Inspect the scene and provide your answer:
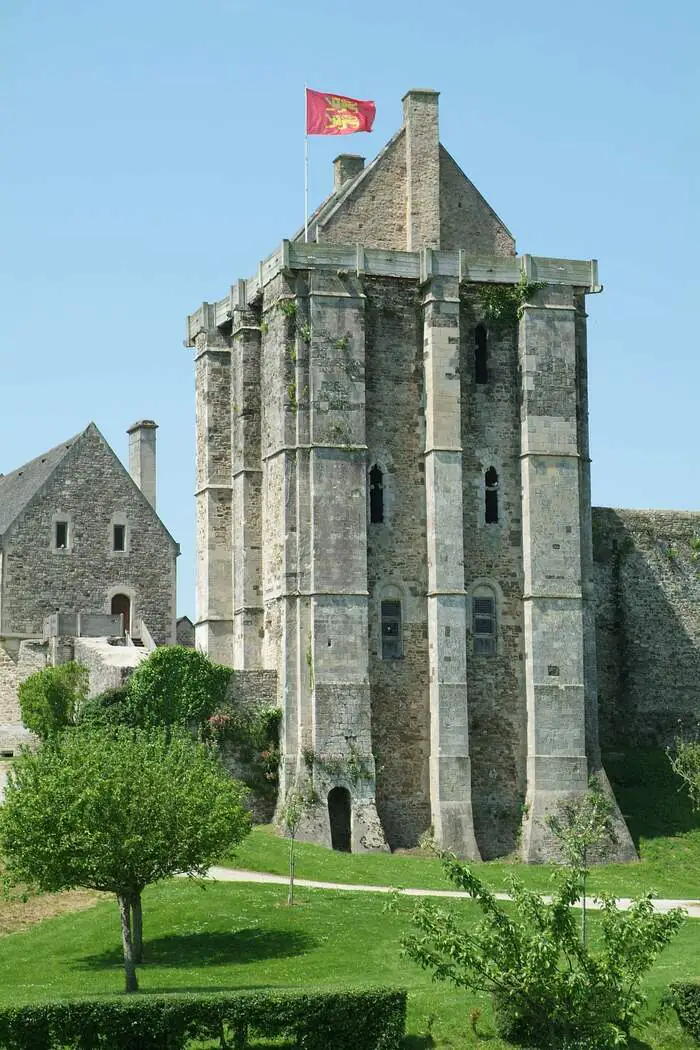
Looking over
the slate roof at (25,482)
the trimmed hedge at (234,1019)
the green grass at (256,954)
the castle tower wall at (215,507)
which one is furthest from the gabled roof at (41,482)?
the trimmed hedge at (234,1019)

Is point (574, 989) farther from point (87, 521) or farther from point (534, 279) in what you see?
point (87, 521)

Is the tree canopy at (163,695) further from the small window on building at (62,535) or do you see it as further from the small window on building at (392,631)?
the small window on building at (62,535)

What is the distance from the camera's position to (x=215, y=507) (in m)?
Answer: 49.4

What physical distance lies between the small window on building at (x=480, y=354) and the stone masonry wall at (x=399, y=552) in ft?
5.03

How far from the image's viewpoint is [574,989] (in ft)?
76.6

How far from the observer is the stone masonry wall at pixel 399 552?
44375 mm

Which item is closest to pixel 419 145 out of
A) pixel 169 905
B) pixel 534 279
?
pixel 534 279

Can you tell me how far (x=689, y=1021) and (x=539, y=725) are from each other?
19.5 meters

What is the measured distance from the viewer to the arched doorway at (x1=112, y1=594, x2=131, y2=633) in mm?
55562

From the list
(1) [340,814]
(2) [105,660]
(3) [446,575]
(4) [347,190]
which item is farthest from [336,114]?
(1) [340,814]

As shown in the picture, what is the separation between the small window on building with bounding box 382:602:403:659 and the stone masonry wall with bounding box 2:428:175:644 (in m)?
12.9

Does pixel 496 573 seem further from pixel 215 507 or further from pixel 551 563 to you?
pixel 215 507

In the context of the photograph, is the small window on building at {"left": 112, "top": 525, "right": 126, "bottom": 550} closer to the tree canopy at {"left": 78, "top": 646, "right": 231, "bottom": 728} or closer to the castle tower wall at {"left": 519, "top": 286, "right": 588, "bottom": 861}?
the tree canopy at {"left": 78, "top": 646, "right": 231, "bottom": 728}

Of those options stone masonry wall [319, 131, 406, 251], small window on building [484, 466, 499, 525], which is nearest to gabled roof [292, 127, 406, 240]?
stone masonry wall [319, 131, 406, 251]
